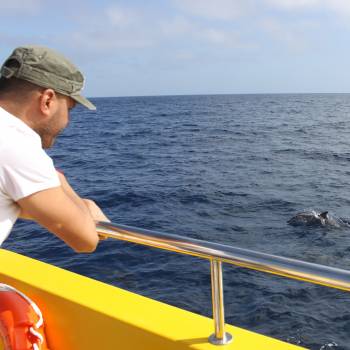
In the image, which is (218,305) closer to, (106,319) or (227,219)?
(106,319)

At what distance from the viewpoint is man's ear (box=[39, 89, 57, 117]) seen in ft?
Answer: 6.32

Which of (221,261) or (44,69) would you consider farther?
(221,261)

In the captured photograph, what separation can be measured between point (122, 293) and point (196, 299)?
6138 mm

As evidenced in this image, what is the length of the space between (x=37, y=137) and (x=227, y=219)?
12.7m

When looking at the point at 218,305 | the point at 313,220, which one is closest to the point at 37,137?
the point at 218,305

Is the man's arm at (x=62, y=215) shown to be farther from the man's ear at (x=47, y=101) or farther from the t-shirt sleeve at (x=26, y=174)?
the man's ear at (x=47, y=101)

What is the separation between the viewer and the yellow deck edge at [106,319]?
2.42 meters

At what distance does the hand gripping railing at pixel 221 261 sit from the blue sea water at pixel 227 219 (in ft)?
18.4

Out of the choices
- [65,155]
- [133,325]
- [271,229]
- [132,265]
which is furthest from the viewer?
[65,155]

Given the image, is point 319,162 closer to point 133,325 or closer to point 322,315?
point 322,315

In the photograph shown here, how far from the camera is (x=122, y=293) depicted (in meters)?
2.87

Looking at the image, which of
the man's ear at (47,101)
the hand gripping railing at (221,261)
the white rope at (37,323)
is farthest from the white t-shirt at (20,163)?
the white rope at (37,323)

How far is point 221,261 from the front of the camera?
84.4 inches

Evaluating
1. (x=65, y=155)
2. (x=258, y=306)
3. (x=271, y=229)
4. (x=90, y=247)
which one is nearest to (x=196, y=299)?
(x=258, y=306)
